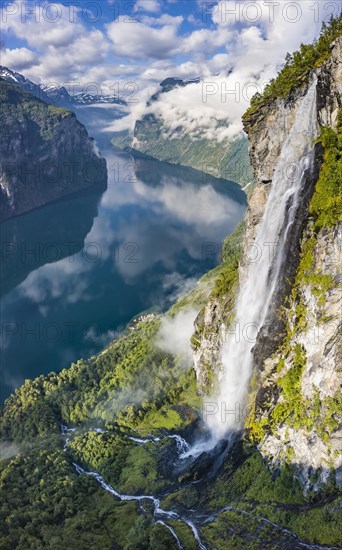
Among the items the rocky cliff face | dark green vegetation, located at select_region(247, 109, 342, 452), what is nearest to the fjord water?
the rocky cliff face

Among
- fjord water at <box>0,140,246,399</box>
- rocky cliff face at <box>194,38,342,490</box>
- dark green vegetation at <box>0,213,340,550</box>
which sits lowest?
fjord water at <box>0,140,246,399</box>

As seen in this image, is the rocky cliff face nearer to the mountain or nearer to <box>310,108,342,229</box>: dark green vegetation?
the mountain

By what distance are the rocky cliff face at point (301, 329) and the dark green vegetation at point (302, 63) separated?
82cm

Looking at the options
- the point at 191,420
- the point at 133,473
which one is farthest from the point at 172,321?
the point at 133,473

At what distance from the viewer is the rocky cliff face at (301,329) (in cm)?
3491

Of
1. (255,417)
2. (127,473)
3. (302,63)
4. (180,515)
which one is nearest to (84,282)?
(127,473)

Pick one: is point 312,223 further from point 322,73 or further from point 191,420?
point 191,420

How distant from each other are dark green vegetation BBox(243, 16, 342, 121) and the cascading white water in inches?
92.8

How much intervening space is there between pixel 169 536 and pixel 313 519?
13.6 metres

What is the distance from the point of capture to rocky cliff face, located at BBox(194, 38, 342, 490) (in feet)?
115

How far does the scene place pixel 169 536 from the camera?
39.2m

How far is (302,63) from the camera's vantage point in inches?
1721

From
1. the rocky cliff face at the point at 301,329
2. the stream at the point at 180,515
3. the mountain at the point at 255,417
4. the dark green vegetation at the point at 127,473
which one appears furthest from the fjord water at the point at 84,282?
the rocky cliff face at the point at 301,329

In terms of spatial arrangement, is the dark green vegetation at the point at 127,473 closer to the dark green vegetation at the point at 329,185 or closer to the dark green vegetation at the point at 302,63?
the dark green vegetation at the point at 329,185
